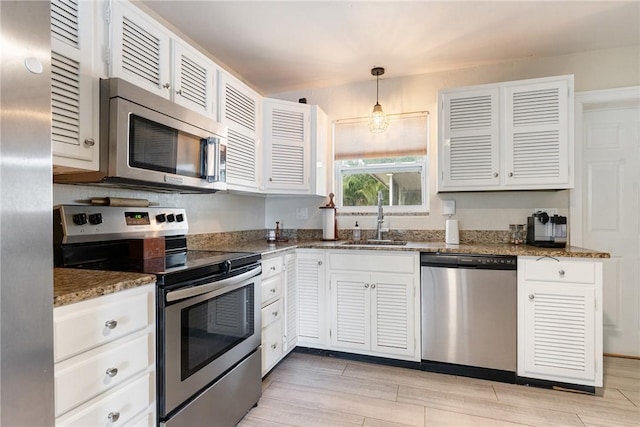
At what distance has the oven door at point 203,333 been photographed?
4.35 feet

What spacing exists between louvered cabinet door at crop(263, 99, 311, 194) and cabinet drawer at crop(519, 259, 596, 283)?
1.84 metres

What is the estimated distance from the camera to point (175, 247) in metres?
2.10

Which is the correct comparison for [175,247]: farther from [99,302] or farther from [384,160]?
[384,160]

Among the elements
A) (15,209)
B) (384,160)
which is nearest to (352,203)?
(384,160)

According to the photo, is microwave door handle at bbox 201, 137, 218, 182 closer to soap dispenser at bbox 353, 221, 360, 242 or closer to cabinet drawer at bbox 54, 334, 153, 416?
cabinet drawer at bbox 54, 334, 153, 416

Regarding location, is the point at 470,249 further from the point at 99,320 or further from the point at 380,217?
the point at 99,320

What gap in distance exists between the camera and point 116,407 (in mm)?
1139

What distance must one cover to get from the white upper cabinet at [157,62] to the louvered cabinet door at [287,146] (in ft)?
2.39

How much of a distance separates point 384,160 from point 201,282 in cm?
227

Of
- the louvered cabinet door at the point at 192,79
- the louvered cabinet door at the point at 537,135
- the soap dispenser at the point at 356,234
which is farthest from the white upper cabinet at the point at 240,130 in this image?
the louvered cabinet door at the point at 537,135

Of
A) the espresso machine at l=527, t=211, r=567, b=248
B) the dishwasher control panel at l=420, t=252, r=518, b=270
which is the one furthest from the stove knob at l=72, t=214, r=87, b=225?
the espresso machine at l=527, t=211, r=567, b=248

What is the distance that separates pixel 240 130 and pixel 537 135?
7.49 feet

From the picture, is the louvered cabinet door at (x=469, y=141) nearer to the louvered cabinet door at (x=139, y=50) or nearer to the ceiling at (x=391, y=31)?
the ceiling at (x=391, y=31)

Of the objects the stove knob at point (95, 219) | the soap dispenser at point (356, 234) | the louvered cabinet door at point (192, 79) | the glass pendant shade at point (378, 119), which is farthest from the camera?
the soap dispenser at point (356, 234)
